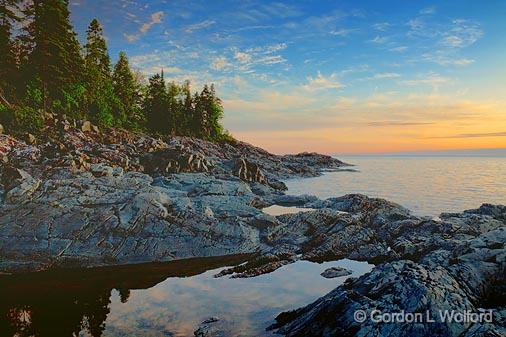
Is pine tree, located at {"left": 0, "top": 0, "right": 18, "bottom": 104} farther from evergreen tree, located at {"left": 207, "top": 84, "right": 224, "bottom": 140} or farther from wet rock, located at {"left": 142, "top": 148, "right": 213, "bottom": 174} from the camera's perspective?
evergreen tree, located at {"left": 207, "top": 84, "right": 224, "bottom": 140}

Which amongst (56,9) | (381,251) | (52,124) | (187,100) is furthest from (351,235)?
(187,100)

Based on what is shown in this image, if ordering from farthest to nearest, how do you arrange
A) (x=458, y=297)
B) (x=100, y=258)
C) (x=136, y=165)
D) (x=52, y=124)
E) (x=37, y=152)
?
(x=52, y=124) → (x=136, y=165) → (x=37, y=152) → (x=100, y=258) → (x=458, y=297)

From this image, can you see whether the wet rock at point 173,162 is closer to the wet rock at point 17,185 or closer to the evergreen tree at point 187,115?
the wet rock at point 17,185

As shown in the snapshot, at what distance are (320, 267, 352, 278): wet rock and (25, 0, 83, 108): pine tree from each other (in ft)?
160

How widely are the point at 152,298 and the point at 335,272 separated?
8355 mm

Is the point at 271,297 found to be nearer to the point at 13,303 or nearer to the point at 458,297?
the point at 458,297

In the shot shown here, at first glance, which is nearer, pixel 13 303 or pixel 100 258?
pixel 13 303

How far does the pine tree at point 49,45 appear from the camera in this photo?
4941 centimetres

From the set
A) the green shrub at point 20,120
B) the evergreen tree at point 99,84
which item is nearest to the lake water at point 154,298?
the green shrub at point 20,120

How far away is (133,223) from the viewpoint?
20.3 metres

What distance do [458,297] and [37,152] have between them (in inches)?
1392

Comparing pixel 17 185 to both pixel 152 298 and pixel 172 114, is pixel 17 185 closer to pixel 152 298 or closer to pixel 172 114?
pixel 152 298

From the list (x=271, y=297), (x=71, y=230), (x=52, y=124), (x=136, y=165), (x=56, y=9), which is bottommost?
(x=271, y=297)

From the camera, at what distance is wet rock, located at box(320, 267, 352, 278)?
647 inches
